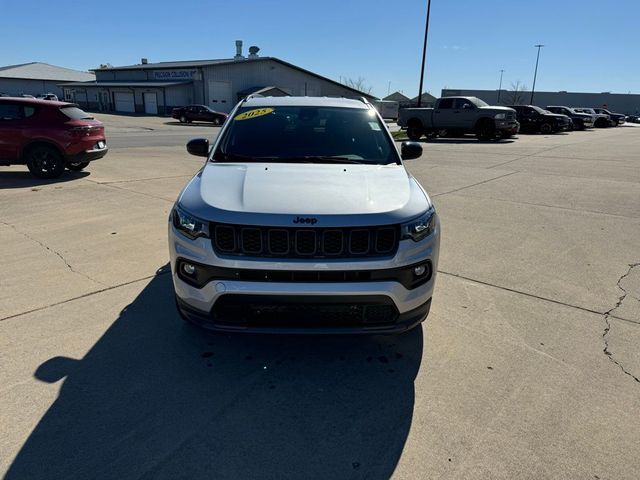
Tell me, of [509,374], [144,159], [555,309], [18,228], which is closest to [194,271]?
[509,374]

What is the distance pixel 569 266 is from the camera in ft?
16.8

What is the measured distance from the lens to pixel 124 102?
2223 inches

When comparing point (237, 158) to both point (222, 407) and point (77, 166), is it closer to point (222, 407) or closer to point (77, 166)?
point (222, 407)

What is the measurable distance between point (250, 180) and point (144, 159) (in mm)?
12211

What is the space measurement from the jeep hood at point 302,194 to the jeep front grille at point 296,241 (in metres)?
0.05

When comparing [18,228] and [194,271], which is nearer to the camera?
[194,271]

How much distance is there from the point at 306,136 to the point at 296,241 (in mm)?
1779

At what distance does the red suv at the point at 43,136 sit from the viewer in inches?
382

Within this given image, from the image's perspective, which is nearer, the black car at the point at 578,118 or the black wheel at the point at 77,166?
the black wheel at the point at 77,166

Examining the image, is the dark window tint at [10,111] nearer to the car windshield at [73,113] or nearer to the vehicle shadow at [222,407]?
the car windshield at [73,113]

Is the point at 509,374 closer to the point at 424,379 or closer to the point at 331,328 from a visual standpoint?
the point at 424,379

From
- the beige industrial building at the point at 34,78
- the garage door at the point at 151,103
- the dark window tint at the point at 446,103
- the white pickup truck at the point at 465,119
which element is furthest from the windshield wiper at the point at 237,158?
the beige industrial building at the point at 34,78

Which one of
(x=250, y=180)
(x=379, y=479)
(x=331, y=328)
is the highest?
(x=250, y=180)

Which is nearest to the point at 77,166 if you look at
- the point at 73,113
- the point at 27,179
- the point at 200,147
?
the point at 27,179
